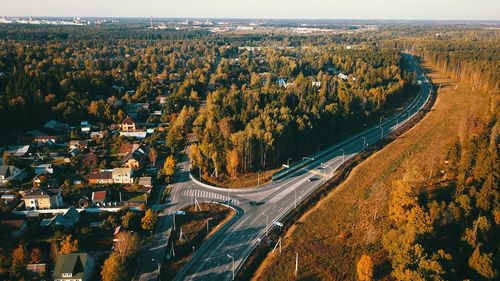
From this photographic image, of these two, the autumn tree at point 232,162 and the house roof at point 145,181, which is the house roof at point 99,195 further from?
the autumn tree at point 232,162

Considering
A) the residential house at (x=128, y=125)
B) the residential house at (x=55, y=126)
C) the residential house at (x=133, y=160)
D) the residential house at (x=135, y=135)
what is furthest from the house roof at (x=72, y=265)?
the residential house at (x=55, y=126)

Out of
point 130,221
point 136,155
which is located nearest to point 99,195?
point 130,221

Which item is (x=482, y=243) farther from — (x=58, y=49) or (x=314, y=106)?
(x=58, y=49)

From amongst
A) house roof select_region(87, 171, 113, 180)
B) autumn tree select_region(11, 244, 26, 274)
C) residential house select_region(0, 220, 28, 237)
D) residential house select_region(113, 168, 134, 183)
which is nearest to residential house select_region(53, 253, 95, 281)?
autumn tree select_region(11, 244, 26, 274)

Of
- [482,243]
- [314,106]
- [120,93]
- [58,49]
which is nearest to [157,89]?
[120,93]

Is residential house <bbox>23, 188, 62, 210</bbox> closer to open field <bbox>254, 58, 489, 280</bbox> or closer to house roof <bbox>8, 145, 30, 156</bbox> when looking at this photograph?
house roof <bbox>8, 145, 30, 156</bbox>

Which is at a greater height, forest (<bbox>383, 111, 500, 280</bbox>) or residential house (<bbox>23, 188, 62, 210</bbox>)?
forest (<bbox>383, 111, 500, 280</bbox>)
